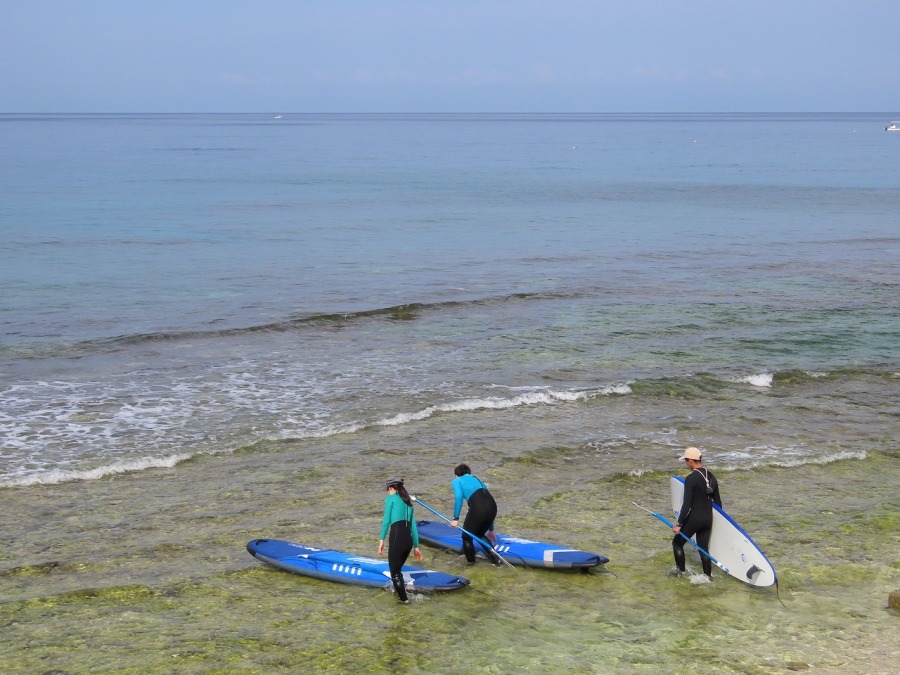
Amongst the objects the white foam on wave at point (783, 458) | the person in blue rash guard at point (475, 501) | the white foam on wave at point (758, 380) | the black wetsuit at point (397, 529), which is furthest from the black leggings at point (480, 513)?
the white foam on wave at point (758, 380)

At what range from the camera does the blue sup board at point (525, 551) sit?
1418cm

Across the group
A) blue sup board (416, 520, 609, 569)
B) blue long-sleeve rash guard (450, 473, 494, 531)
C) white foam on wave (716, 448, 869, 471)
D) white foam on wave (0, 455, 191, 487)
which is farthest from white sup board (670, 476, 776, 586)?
white foam on wave (0, 455, 191, 487)

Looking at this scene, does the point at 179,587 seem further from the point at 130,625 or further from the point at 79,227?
the point at 79,227

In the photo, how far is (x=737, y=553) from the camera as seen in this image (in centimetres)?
1379

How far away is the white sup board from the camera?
13477 mm

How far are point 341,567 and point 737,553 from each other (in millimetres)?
5863

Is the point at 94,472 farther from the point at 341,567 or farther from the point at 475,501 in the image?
the point at 475,501

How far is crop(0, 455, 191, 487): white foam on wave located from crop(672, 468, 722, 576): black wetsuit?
11306 millimetres

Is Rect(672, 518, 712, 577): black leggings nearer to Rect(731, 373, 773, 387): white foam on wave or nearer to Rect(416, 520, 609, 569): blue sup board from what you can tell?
Rect(416, 520, 609, 569): blue sup board

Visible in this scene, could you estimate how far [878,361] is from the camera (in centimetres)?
2844

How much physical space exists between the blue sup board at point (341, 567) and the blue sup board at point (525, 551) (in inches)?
38.7

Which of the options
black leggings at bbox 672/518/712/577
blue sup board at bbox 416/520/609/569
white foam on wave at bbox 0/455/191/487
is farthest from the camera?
white foam on wave at bbox 0/455/191/487

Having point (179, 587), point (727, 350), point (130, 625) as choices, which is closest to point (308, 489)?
point (179, 587)

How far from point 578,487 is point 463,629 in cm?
675
